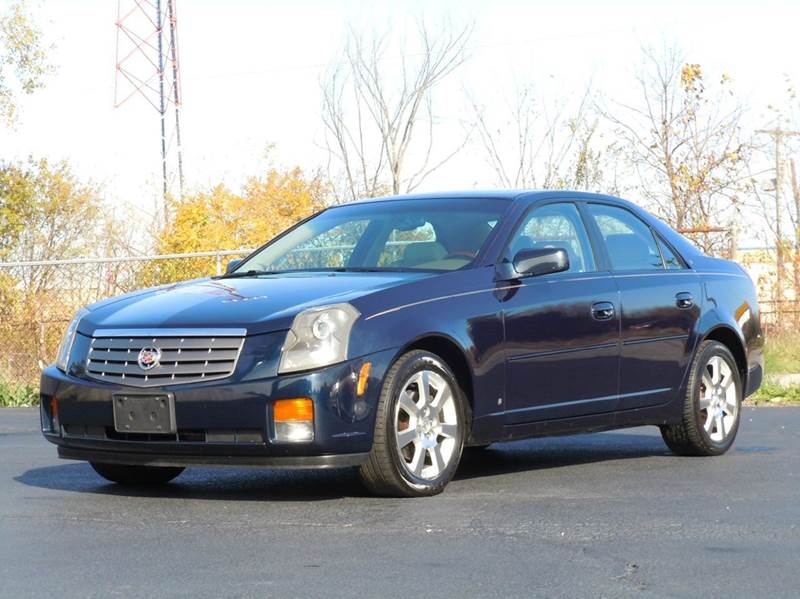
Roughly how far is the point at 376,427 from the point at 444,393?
0.52m

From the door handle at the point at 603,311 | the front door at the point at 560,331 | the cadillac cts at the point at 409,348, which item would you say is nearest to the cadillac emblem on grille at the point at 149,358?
the cadillac cts at the point at 409,348

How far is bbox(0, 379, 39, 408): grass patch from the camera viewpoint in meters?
14.8

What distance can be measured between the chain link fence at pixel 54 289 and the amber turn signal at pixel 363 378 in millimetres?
8675

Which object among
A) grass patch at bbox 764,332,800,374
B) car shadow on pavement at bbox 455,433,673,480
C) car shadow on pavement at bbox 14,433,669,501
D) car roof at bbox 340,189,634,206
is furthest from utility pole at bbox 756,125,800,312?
car roof at bbox 340,189,634,206

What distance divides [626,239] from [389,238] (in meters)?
1.56

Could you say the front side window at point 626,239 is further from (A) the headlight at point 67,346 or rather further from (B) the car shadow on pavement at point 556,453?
(A) the headlight at point 67,346

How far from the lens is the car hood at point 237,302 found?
7.10 metres

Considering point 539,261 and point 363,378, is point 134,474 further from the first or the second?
point 539,261

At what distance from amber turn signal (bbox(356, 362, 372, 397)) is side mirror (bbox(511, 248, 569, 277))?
1253 mm

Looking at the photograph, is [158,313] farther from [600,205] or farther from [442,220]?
[600,205]

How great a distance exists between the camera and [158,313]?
7391 millimetres

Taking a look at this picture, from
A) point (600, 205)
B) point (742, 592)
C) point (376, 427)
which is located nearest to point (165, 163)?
point (600, 205)

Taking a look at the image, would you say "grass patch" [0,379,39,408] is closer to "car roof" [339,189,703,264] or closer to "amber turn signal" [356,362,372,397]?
"car roof" [339,189,703,264]

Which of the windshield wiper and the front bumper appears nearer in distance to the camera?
the front bumper
